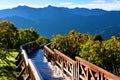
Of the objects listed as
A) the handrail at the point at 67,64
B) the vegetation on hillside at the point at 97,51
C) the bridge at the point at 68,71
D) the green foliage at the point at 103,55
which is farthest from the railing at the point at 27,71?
the green foliage at the point at 103,55

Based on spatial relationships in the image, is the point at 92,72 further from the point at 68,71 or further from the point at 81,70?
the point at 68,71

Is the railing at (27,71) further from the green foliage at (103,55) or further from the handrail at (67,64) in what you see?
the green foliage at (103,55)

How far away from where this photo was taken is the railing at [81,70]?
12.0m

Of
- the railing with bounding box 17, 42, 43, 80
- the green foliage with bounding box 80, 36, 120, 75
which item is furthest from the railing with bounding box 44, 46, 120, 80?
the green foliage with bounding box 80, 36, 120, 75

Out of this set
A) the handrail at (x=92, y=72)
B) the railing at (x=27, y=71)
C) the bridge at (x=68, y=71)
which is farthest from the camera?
the railing at (x=27, y=71)

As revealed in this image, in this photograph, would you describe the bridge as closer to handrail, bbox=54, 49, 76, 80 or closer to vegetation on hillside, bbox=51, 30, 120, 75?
handrail, bbox=54, 49, 76, 80

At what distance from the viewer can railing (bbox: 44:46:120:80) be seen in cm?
1204

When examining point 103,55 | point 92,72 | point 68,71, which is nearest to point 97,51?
point 103,55

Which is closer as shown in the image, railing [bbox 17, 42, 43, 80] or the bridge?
the bridge

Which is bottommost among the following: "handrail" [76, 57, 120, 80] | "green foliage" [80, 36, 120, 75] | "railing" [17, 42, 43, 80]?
"green foliage" [80, 36, 120, 75]

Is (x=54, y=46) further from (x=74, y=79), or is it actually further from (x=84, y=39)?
(x=74, y=79)

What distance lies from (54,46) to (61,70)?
1686cm

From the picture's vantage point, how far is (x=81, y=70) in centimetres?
1605

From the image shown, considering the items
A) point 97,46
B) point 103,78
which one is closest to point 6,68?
point 97,46
